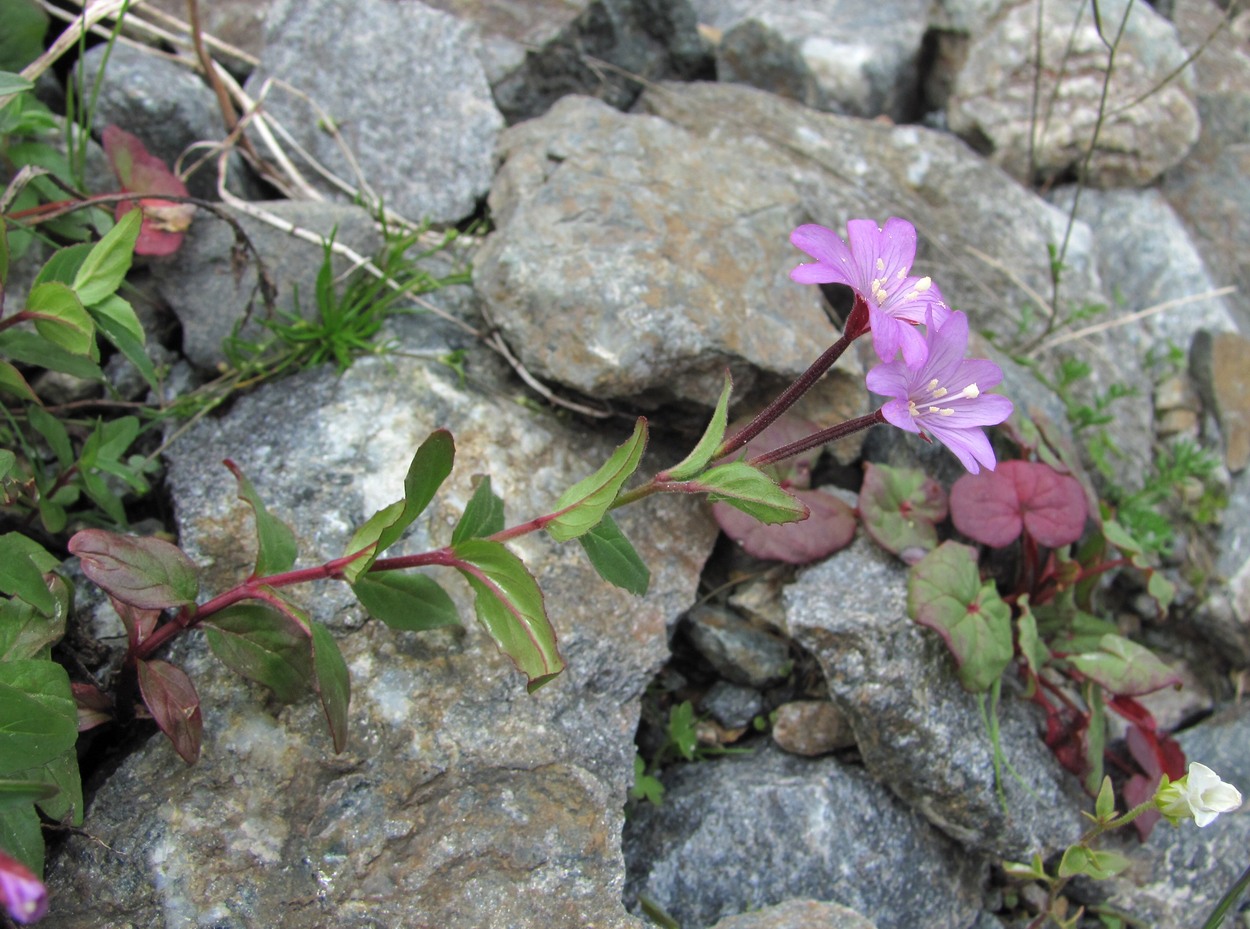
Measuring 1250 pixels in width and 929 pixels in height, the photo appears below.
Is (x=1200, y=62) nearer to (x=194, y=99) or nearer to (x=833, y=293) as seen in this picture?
(x=833, y=293)

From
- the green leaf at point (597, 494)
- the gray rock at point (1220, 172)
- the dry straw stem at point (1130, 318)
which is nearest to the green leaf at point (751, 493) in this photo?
the green leaf at point (597, 494)

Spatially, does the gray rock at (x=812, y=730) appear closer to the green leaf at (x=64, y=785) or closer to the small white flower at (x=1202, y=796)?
Answer: the small white flower at (x=1202, y=796)

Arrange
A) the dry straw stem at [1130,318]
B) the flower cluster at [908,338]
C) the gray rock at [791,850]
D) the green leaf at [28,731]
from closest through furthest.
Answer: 1. the green leaf at [28,731]
2. the flower cluster at [908,338]
3. the gray rock at [791,850]
4. the dry straw stem at [1130,318]

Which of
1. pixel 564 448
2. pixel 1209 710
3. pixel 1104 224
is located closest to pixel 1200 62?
pixel 1104 224

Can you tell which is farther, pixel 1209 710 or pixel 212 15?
pixel 212 15

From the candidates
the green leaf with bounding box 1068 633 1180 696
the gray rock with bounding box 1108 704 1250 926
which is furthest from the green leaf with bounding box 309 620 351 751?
the gray rock with bounding box 1108 704 1250 926

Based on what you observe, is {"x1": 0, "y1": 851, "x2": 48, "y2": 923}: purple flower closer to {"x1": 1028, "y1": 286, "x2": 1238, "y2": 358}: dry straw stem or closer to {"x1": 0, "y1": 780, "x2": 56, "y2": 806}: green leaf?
{"x1": 0, "y1": 780, "x2": 56, "y2": 806}: green leaf

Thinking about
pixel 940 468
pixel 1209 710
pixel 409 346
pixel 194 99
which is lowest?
pixel 1209 710
